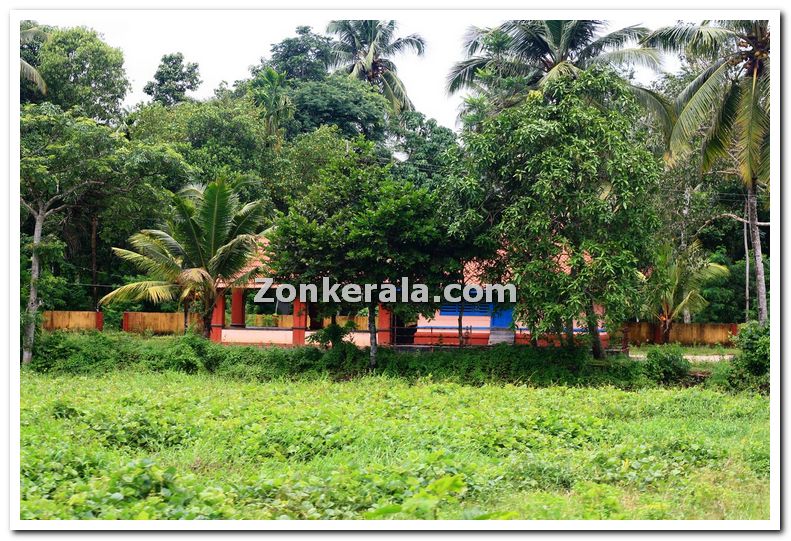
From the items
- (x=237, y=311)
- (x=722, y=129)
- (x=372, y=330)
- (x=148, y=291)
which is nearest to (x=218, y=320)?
(x=237, y=311)

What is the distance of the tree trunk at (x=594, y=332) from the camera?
1641cm

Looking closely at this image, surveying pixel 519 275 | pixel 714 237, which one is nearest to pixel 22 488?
pixel 519 275

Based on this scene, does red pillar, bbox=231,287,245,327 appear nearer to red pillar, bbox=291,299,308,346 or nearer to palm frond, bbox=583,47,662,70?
red pillar, bbox=291,299,308,346

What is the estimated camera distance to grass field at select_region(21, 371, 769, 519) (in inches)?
262

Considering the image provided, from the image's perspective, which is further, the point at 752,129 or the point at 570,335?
the point at 570,335

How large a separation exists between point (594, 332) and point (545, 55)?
6.92 meters

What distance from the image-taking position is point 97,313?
24.3 meters

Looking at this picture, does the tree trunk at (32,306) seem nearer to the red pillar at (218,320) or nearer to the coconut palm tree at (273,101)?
the red pillar at (218,320)

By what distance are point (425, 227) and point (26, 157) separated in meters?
9.27

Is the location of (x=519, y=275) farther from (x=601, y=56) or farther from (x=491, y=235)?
(x=601, y=56)

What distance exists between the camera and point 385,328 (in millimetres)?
20266

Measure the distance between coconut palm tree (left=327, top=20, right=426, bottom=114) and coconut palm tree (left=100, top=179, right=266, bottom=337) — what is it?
13.7 meters

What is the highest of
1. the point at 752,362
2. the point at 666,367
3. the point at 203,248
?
the point at 203,248

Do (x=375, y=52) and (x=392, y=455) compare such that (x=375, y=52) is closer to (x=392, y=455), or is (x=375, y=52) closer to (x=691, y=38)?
(x=691, y=38)
